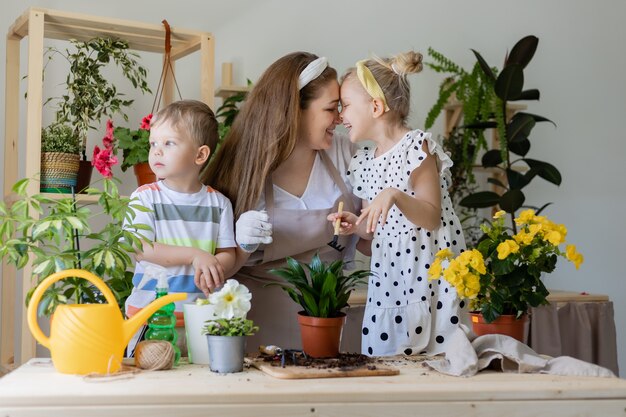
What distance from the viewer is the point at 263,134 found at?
2.05m

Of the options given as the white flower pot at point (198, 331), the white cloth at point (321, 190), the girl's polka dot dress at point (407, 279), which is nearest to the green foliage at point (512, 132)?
the white cloth at point (321, 190)

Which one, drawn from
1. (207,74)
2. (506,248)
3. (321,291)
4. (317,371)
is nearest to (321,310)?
(321,291)

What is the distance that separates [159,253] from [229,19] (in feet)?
5.78

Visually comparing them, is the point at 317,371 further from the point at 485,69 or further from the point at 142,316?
the point at 485,69

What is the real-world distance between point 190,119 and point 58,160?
73cm

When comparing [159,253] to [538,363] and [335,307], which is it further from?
[538,363]

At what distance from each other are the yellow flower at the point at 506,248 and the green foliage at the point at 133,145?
4.56ft

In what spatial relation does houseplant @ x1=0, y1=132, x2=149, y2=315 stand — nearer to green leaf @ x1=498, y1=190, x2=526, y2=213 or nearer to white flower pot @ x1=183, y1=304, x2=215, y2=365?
white flower pot @ x1=183, y1=304, x2=215, y2=365

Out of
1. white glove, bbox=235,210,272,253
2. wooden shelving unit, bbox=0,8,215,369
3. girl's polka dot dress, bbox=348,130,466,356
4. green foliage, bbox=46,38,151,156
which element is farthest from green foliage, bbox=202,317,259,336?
green foliage, bbox=46,38,151,156

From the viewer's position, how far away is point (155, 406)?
1.17 m

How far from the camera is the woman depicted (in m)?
2.04

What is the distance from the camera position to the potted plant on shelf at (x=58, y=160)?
95.3 inches

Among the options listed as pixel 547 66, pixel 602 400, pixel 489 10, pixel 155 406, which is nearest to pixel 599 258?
pixel 547 66

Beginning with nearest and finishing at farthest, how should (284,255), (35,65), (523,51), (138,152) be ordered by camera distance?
(284,255), (35,65), (138,152), (523,51)
